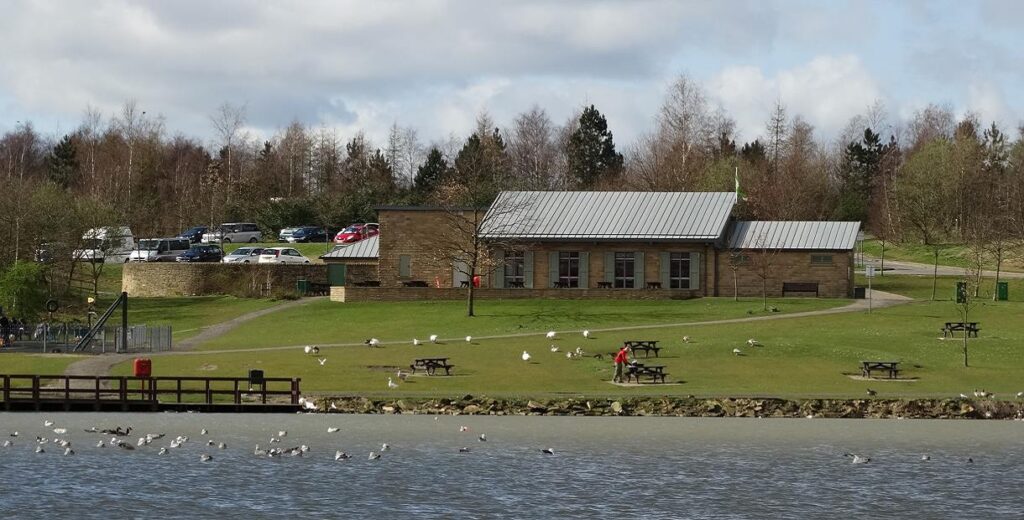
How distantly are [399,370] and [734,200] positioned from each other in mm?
40581

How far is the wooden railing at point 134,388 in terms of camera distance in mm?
54219

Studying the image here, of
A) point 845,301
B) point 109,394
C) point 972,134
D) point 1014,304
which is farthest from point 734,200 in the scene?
point 972,134

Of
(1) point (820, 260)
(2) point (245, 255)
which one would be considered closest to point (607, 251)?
(1) point (820, 260)

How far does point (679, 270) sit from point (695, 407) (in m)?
38.7

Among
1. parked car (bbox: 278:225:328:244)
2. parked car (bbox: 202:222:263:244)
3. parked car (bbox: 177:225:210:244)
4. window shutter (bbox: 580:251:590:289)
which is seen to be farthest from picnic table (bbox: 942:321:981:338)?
parked car (bbox: 177:225:210:244)

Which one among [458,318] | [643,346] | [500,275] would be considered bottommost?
[643,346]

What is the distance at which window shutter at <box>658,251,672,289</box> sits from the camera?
93062 millimetres

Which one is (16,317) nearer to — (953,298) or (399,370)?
(399,370)

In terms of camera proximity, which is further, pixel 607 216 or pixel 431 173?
pixel 431 173

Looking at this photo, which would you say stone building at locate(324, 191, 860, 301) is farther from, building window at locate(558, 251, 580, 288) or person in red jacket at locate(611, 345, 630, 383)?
person in red jacket at locate(611, 345, 630, 383)

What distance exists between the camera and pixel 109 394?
57.2 meters

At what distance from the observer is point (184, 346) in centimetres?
7325

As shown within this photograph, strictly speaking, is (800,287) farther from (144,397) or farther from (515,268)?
(144,397)

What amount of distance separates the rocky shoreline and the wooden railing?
2.83 meters
